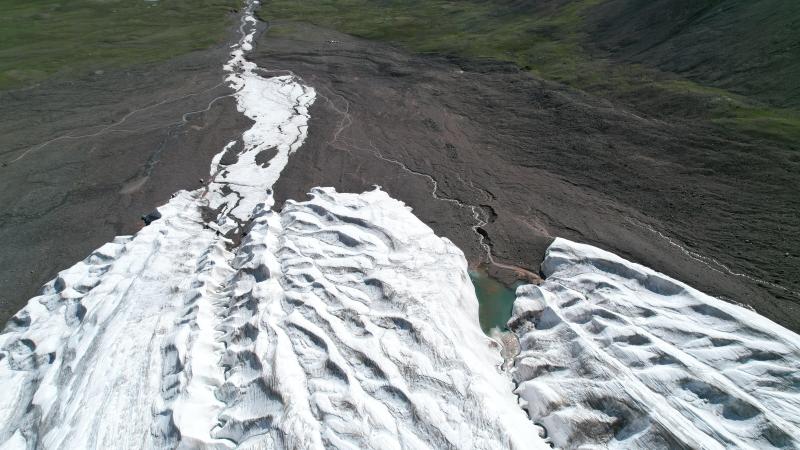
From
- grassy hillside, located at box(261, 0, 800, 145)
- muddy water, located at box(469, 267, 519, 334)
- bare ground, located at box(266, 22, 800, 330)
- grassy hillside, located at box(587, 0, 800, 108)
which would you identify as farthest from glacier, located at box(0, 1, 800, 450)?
grassy hillside, located at box(587, 0, 800, 108)

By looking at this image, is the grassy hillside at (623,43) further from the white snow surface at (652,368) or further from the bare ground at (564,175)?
the white snow surface at (652,368)

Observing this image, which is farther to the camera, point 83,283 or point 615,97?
point 615,97

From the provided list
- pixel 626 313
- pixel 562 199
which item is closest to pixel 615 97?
pixel 562 199

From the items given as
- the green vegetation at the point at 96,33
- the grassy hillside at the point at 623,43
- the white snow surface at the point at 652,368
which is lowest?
the green vegetation at the point at 96,33

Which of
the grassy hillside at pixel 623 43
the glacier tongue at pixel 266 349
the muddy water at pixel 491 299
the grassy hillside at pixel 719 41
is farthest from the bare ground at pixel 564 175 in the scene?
the grassy hillside at pixel 719 41

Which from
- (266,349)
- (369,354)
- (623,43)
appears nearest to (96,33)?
(266,349)

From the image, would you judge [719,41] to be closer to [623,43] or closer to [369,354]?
[623,43]

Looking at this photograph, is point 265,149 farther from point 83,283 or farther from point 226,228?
point 83,283
